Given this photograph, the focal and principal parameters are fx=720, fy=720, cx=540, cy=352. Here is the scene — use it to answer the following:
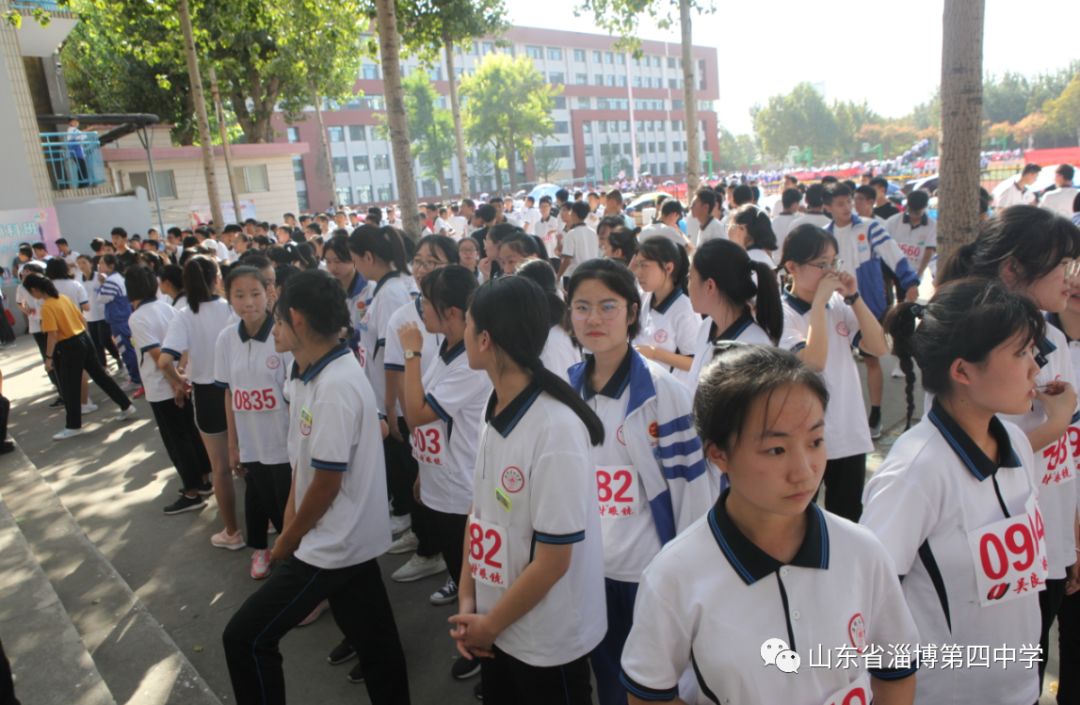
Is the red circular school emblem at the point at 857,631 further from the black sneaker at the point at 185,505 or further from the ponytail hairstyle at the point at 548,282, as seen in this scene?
the black sneaker at the point at 185,505

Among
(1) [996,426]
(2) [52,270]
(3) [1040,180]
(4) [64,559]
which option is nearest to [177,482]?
(4) [64,559]

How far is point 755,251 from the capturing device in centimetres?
543

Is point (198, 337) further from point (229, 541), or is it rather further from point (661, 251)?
point (661, 251)

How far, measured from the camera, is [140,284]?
19.6 ft

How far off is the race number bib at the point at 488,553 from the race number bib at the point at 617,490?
1.30 ft

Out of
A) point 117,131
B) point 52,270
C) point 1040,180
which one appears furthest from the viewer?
point 117,131

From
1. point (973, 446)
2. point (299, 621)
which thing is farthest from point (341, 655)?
point (973, 446)

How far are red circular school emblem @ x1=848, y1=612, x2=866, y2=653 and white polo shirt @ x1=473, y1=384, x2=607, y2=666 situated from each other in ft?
2.44

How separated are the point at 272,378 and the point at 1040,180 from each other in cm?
1280

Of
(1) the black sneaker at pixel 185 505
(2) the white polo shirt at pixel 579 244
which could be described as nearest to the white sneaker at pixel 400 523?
(1) the black sneaker at pixel 185 505

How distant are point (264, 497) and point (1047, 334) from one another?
3.82m

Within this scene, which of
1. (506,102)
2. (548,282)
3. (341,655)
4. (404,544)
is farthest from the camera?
(506,102)

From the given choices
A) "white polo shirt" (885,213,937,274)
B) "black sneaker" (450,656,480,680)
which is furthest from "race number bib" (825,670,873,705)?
"white polo shirt" (885,213,937,274)

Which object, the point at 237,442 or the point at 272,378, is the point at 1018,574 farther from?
the point at 237,442
